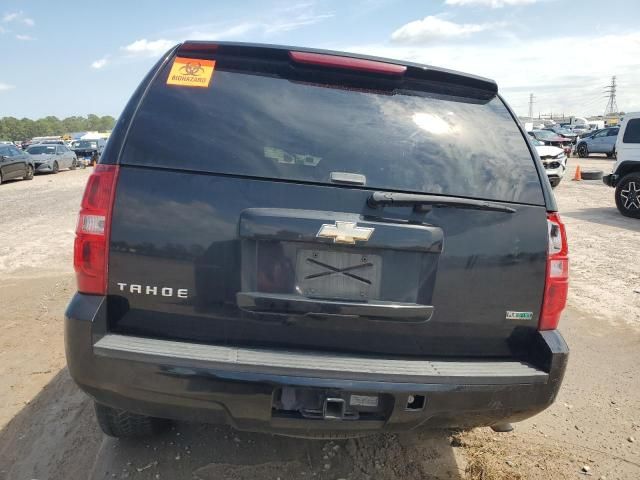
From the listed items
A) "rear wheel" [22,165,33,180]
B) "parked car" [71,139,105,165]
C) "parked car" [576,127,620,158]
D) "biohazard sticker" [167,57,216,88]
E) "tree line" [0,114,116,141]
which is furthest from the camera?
"tree line" [0,114,116,141]

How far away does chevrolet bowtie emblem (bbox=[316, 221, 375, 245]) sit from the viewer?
204 cm

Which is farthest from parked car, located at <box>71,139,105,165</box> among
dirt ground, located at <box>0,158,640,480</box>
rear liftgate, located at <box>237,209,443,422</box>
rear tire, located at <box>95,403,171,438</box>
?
rear liftgate, located at <box>237,209,443,422</box>

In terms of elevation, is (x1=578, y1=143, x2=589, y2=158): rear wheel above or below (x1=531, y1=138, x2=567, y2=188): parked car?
below

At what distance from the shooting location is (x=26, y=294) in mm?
5465

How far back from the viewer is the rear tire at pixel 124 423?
2609mm

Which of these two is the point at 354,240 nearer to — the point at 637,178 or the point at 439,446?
the point at 439,446

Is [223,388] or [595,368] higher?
[223,388]

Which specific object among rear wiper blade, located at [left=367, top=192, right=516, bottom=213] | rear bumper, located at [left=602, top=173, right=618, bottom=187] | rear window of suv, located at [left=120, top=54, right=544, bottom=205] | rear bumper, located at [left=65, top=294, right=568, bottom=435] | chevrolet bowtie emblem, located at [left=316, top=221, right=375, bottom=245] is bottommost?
rear bumper, located at [left=602, top=173, right=618, bottom=187]

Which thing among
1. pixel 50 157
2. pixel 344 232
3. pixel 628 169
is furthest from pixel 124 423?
pixel 50 157

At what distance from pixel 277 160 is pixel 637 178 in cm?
1135

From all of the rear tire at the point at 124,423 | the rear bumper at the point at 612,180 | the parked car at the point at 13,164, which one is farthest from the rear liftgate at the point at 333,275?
the parked car at the point at 13,164

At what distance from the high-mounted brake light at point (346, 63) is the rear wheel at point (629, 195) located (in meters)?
10.7

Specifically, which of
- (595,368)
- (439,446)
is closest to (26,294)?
(439,446)

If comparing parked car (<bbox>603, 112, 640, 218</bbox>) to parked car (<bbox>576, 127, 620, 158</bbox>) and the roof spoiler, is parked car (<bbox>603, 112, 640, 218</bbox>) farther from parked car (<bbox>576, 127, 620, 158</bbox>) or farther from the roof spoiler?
parked car (<bbox>576, 127, 620, 158</bbox>)
